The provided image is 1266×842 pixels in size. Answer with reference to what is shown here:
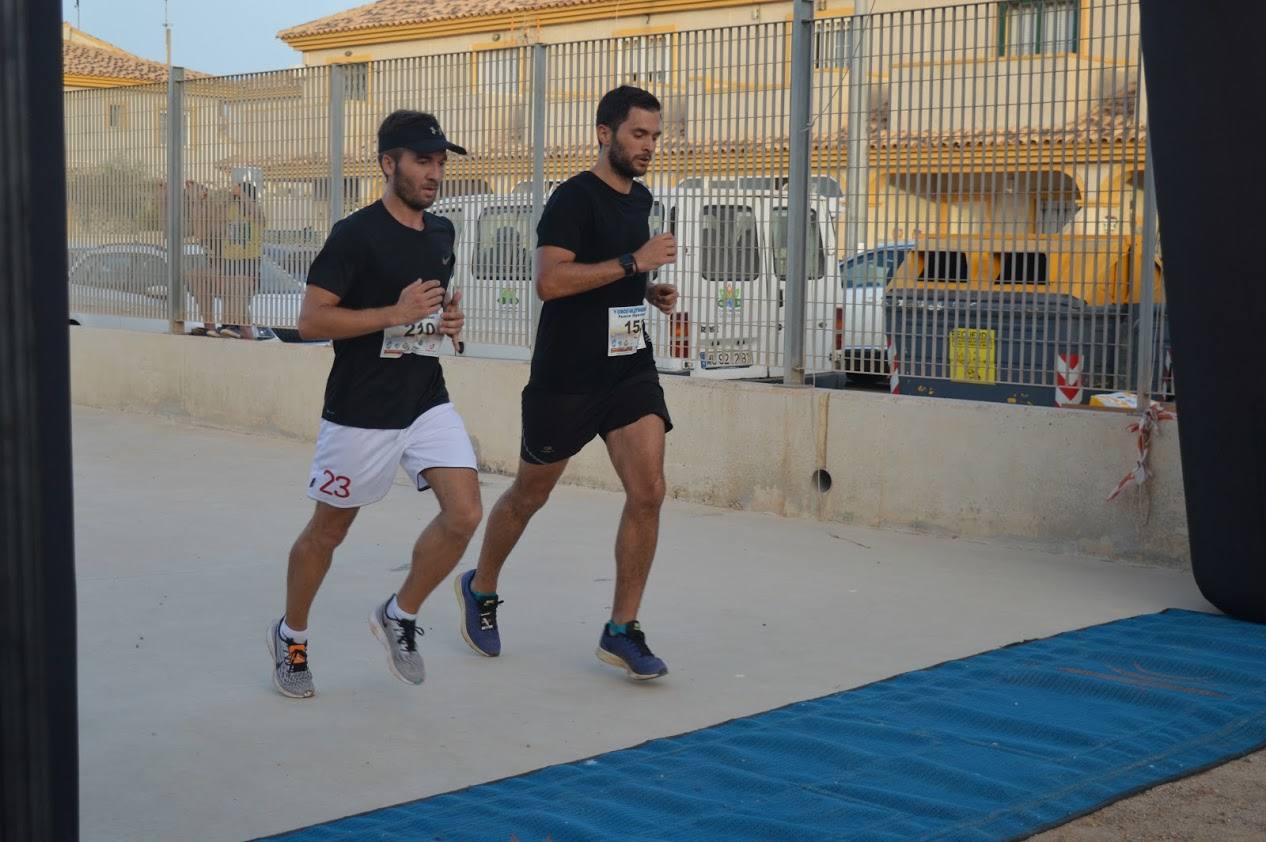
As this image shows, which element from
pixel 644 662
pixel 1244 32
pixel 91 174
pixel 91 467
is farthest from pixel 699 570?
pixel 91 174

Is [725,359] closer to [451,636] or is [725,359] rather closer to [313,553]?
[451,636]

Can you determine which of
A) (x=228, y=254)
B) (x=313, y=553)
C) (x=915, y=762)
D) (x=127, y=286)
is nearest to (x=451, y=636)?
(x=313, y=553)

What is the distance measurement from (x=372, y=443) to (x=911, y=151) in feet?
15.0

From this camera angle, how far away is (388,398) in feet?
17.4

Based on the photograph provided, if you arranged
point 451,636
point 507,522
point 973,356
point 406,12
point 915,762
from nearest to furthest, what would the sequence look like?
point 915,762, point 507,522, point 451,636, point 973,356, point 406,12

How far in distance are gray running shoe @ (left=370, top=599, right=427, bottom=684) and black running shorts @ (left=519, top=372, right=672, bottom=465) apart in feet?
2.47

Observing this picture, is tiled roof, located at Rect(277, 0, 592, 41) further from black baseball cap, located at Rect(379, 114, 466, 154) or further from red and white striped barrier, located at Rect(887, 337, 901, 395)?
black baseball cap, located at Rect(379, 114, 466, 154)

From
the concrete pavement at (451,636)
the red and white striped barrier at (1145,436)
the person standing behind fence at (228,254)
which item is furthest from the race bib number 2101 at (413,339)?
the person standing behind fence at (228,254)

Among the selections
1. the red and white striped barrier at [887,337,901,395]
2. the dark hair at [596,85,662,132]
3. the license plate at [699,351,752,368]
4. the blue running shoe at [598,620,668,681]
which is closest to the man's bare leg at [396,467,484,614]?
the blue running shoe at [598,620,668,681]

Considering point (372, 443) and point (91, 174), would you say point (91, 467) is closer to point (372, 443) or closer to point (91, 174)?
point (91, 174)

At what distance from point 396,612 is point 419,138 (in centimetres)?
155

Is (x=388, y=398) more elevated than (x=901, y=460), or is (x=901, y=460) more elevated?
(x=388, y=398)

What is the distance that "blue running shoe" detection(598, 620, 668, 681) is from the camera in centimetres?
561

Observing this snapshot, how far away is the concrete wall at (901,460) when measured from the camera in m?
7.94
